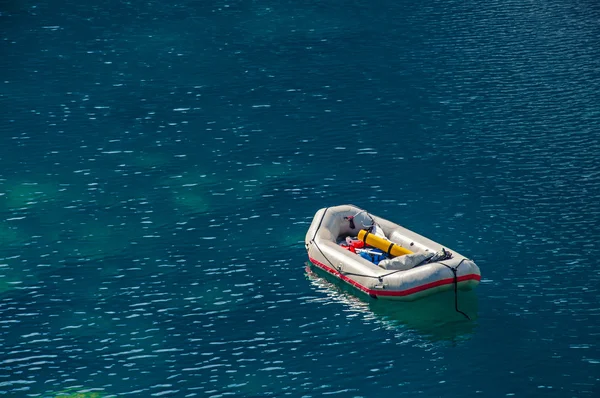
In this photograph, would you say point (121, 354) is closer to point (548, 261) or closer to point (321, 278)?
point (321, 278)

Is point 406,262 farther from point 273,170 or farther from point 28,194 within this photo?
point 28,194

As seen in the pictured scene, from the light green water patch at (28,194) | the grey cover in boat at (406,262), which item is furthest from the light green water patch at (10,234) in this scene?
the grey cover in boat at (406,262)

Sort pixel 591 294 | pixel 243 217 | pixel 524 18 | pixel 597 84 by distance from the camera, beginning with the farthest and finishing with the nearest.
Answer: pixel 524 18, pixel 597 84, pixel 243 217, pixel 591 294

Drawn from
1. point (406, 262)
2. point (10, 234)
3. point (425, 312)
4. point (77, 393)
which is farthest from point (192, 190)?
point (77, 393)

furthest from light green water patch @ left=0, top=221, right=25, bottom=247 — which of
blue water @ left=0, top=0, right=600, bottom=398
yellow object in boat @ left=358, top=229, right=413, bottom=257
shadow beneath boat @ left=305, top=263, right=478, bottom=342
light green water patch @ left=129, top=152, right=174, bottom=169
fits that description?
yellow object in boat @ left=358, top=229, right=413, bottom=257

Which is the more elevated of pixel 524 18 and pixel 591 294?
pixel 524 18

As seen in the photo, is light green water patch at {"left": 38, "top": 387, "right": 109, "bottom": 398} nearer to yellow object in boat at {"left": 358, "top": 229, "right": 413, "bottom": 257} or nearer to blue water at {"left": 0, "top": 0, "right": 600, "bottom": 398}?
blue water at {"left": 0, "top": 0, "right": 600, "bottom": 398}

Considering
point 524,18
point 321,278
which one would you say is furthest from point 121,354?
point 524,18

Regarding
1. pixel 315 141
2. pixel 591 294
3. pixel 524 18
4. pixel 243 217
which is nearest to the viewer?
pixel 591 294
